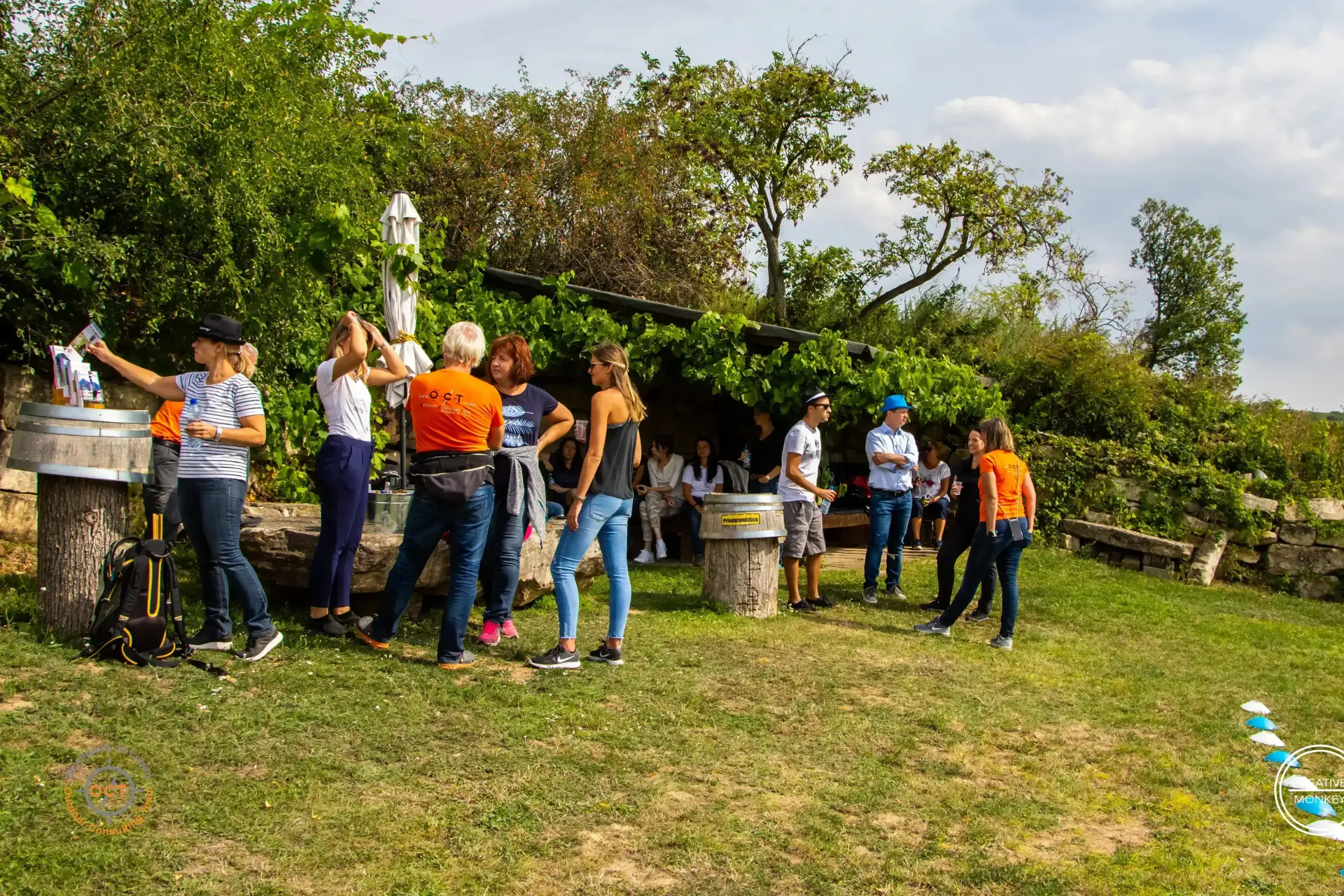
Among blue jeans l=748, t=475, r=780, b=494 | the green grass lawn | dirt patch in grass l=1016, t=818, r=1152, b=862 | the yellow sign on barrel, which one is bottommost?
dirt patch in grass l=1016, t=818, r=1152, b=862

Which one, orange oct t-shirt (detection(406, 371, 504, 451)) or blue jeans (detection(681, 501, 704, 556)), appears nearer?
orange oct t-shirt (detection(406, 371, 504, 451))

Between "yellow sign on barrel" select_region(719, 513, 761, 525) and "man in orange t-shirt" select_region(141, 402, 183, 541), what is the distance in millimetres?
3492

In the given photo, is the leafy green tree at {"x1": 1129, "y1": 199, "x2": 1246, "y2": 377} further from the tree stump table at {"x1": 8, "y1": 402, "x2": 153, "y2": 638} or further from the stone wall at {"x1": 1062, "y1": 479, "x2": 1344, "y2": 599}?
the tree stump table at {"x1": 8, "y1": 402, "x2": 153, "y2": 638}

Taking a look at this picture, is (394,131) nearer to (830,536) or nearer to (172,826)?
(830,536)

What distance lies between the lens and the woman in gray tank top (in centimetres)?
514

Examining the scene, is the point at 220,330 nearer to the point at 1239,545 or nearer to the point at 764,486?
the point at 764,486

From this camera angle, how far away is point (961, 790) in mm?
4031

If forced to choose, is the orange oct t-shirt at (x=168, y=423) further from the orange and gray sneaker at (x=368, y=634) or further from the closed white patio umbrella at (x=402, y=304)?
the orange and gray sneaker at (x=368, y=634)

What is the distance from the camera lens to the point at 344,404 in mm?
5113

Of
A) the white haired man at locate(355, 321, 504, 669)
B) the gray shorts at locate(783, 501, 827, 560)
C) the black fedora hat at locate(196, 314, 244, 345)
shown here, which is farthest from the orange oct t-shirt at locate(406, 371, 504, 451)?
the gray shorts at locate(783, 501, 827, 560)

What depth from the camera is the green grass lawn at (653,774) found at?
10.3 ft

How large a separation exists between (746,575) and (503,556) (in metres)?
2.33

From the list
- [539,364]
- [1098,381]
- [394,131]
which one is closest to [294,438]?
[539,364]

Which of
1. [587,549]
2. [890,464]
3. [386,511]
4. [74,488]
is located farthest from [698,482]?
[74,488]
